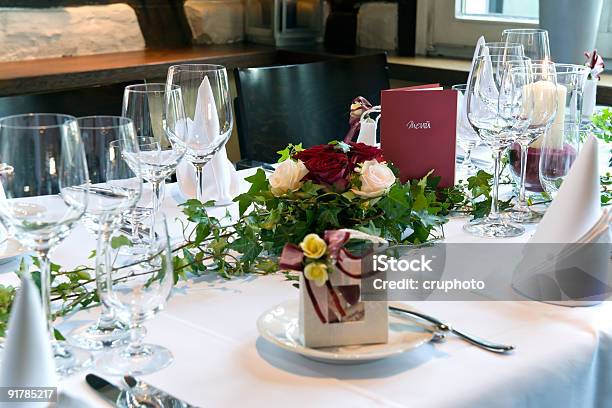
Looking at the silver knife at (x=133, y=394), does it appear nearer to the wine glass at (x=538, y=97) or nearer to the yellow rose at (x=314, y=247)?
the yellow rose at (x=314, y=247)

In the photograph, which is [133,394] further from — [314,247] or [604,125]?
[604,125]

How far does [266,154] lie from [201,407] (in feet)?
4.39

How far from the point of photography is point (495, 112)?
4.10 ft

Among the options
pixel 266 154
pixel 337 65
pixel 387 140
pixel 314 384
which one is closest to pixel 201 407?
pixel 314 384

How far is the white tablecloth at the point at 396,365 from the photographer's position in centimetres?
78

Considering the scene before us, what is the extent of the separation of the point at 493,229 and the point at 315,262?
52 centimetres

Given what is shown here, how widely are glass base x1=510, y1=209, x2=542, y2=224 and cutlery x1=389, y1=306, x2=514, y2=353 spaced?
17.8 inches

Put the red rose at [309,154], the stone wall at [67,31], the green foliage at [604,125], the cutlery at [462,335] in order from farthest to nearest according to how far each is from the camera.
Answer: the stone wall at [67,31], the green foliage at [604,125], the red rose at [309,154], the cutlery at [462,335]

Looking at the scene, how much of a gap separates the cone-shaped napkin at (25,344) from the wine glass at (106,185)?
0.41ft

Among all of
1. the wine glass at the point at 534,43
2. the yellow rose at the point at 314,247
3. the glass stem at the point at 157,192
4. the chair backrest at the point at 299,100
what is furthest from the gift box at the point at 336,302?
the chair backrest at the point at 299,100

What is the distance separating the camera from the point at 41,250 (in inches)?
32.8

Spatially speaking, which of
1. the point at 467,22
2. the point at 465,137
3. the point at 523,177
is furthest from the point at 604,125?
the point at 467,22

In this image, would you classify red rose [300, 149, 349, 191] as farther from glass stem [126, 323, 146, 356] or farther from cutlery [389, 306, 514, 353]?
glass stem [126, 323, 146, 356]

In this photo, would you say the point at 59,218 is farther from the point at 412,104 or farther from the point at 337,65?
the point at 337,65
